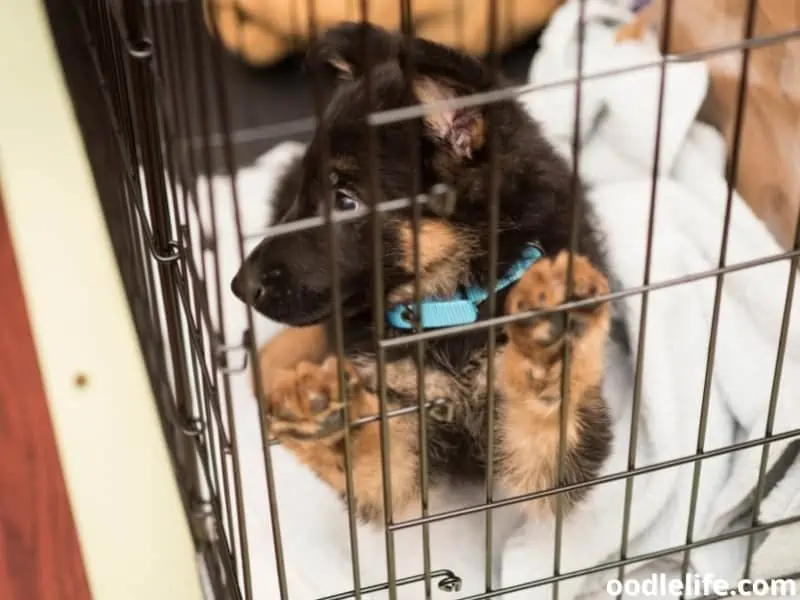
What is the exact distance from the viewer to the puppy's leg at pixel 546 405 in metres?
1.11

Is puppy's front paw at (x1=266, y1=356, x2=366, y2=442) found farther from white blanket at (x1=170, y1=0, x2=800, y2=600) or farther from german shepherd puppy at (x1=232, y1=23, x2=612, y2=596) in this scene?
white blanket at (x1=170, y1=0, x2=800, y2=600)

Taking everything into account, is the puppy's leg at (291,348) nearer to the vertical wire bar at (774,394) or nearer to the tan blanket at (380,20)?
the vertical wire bar at (774,394)

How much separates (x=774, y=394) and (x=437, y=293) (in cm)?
39

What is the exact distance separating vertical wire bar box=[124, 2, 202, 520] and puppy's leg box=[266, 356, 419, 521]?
13cm

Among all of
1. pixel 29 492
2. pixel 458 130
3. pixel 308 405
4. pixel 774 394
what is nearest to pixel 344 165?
pixel 458 130

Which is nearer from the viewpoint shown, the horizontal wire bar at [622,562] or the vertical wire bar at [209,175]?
the vertical wire bar at [209,175]

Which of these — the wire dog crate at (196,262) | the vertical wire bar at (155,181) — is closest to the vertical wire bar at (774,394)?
the wire dog crate at (196,262)

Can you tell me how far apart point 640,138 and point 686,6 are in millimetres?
247

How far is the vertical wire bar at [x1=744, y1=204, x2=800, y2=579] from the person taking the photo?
44.3 inches

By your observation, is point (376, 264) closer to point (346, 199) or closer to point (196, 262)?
point (346, 199)

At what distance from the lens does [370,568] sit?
144cm

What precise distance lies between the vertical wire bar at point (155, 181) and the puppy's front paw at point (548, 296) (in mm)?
376

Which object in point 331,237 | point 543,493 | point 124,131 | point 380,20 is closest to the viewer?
point 331,237

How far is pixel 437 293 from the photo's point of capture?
4.35 feet
